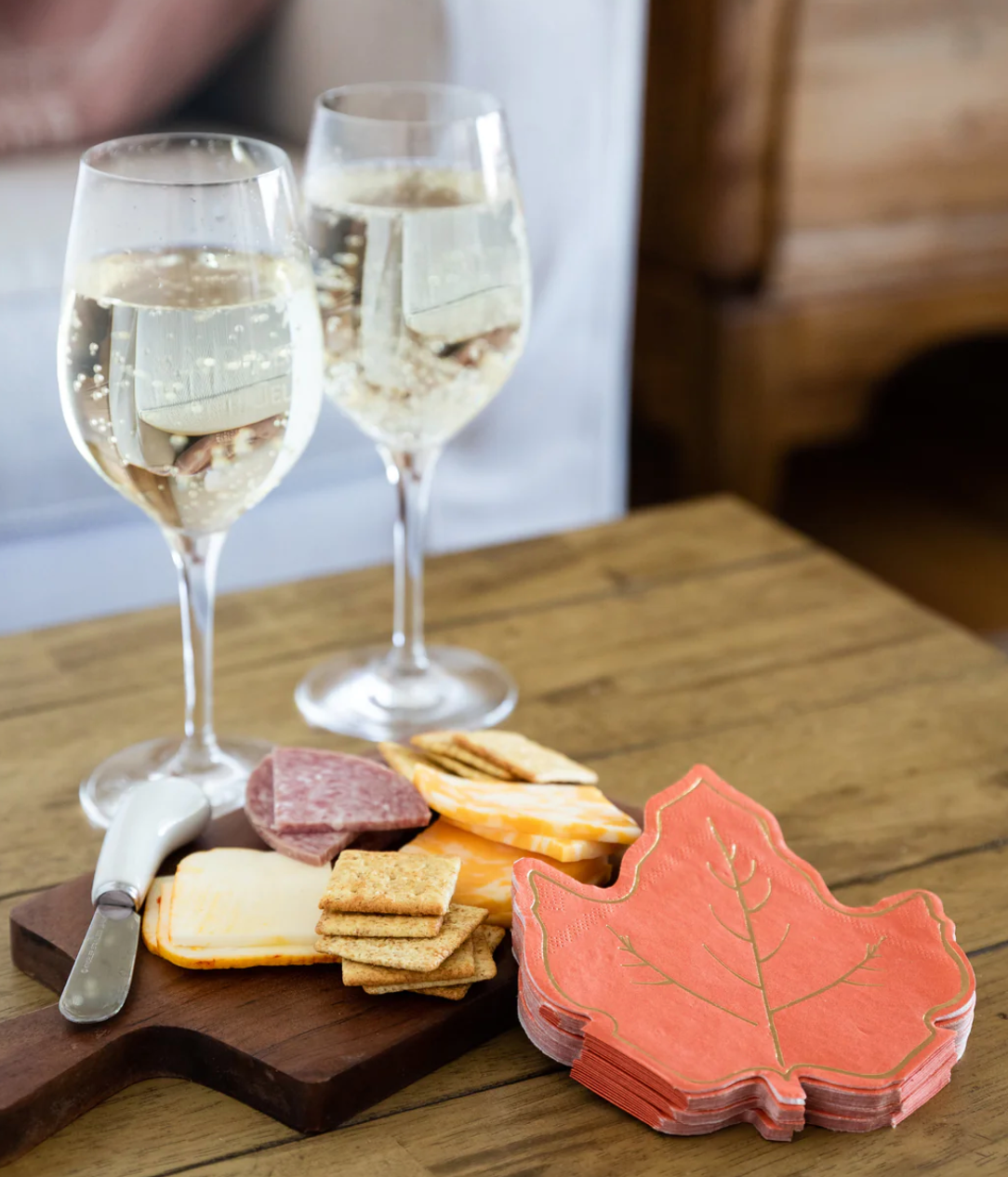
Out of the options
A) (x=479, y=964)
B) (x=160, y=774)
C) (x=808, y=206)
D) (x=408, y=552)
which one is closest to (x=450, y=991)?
(x=479, y=964)

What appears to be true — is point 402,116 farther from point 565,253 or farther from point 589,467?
point 589,467

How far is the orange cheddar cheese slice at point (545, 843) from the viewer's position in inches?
22.9

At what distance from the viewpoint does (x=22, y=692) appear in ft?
2.62

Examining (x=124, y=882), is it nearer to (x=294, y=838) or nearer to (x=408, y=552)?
(x=294, y=838)

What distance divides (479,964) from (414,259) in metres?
0.34

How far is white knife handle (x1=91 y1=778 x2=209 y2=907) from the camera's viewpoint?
576mm

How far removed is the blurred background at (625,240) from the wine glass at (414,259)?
0.74 metres

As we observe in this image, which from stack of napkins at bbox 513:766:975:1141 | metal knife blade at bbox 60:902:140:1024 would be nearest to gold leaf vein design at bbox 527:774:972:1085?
stack of napkins at bbox 513:766:975:1141

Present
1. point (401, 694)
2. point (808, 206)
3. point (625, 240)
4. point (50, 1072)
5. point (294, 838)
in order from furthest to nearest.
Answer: point (808, 206) → point (625, 240) → point (401, 694) → point (294, 838) → point (50, 1072)

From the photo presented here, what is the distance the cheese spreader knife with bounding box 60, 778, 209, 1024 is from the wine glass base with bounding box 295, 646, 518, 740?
0.15 meters

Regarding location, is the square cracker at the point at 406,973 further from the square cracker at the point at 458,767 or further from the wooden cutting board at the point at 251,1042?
the square cracker at the point at 458,767

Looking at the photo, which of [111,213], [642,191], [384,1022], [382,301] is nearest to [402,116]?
[382,301]

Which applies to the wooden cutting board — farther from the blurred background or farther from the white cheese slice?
the blurred background

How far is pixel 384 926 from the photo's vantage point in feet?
1.72
